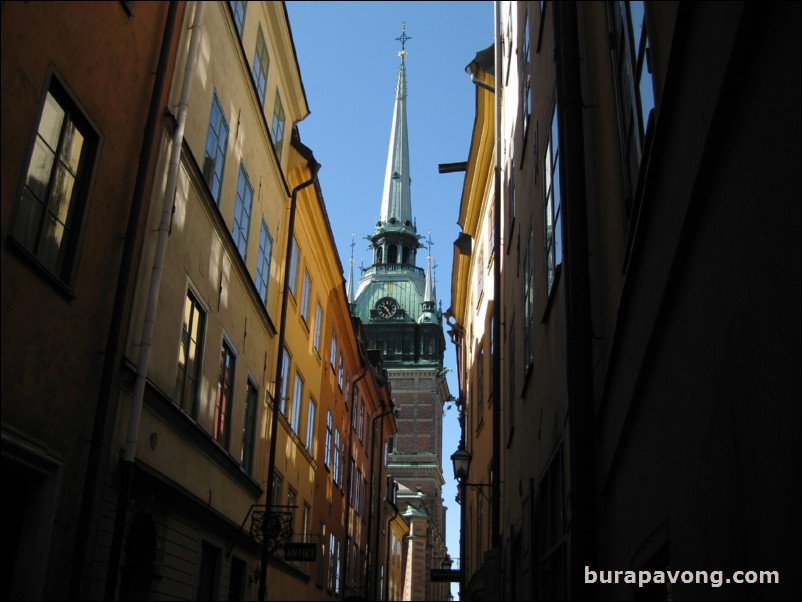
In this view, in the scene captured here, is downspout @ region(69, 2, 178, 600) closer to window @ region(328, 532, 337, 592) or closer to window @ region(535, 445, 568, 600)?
window @ region(535, 445, 568, 600)

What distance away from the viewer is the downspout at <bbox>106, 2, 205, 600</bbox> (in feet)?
27.9

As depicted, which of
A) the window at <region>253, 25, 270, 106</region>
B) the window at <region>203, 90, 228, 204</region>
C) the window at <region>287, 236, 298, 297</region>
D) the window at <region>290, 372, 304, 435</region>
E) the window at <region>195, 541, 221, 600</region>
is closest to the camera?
the window at <region>203, 90, 228, 204</region>

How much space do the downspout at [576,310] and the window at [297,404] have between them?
13.4m

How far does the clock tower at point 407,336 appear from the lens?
286ft

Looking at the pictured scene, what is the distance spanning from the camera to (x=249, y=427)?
49.4ft

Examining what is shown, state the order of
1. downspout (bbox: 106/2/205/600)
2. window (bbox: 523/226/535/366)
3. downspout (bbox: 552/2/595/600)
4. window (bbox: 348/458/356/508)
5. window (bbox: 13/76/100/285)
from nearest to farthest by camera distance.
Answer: downspout (bbox: 552/2/595/600)
window (bbox: 13/76/100/285)
downspout (bbox: 106/2/205/600)
window (bbox: 523/226/535/366)
window (bbox: 348/458/356/508)

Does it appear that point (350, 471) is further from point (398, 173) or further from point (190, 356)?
point (398, 173)

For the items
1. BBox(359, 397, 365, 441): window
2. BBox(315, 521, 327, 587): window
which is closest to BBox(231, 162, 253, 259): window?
BBox(315, 521, 327, 587): window

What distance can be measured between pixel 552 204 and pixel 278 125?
380 inches

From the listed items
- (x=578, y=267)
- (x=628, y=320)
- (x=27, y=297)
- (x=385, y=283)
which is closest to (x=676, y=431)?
(x=628, y=320)

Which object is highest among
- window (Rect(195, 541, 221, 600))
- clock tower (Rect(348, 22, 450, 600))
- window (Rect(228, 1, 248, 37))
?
clock tower (Rect(348, 22, 450, 600))

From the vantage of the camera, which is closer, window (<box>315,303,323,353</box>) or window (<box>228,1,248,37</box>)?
window (<box>228,1,248,37</box>)

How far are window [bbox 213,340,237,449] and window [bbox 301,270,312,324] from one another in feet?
21.2

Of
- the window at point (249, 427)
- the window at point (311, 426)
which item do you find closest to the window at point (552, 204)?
the window at point (249, 427)
